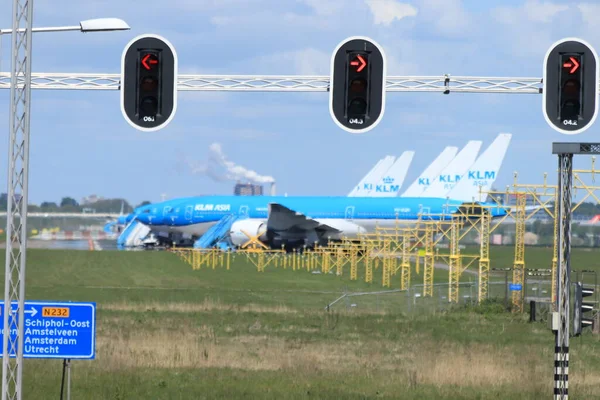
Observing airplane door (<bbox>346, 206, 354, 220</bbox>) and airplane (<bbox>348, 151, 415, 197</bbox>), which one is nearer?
airplane door (<bbox>346, 206, 354, 220</bbox>)

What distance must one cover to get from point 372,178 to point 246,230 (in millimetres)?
39902

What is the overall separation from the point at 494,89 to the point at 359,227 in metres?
73.7

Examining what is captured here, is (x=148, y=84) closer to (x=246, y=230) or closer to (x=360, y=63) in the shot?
(x=360, y=63)

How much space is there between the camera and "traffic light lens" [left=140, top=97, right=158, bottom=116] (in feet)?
68.2

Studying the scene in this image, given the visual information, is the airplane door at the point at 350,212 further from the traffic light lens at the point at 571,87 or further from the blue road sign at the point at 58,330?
the blue road sign at the point at 58,330

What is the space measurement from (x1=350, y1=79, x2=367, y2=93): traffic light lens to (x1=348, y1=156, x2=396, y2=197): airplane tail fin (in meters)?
109

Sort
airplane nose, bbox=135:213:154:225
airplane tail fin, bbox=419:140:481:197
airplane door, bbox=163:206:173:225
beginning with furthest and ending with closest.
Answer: airplane nose, bbox=135:213:154:225, airplane door, bbox=163:206:173:225, airplane tail fin, bbox=419:140:481:197

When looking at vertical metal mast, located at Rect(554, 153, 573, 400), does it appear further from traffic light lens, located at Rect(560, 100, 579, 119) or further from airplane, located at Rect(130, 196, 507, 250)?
airplane, located at Rect(130, 196, 507, 250)

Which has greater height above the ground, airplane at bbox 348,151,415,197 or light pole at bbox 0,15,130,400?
airplane at bbox 348,151,415,197

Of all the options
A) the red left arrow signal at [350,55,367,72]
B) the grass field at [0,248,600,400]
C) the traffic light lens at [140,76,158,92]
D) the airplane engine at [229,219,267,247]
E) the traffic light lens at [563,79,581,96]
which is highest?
the red left arrow signal at [350,55,367,72]

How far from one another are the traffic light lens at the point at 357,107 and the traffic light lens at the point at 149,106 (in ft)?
10.9

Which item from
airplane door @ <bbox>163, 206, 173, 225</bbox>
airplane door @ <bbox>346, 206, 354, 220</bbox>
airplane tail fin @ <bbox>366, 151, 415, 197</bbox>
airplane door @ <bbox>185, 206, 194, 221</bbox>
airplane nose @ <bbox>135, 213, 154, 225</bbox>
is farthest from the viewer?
airplane tail fin @ <bbox>366, 151, 415, 197</bbox>

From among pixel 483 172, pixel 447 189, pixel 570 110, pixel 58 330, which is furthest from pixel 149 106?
pixel 447 189

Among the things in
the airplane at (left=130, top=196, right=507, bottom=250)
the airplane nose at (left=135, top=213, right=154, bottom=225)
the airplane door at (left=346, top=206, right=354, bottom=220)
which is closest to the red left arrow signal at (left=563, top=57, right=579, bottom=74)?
the airplane at (left=130, top=196, right=507, bottom=250)
